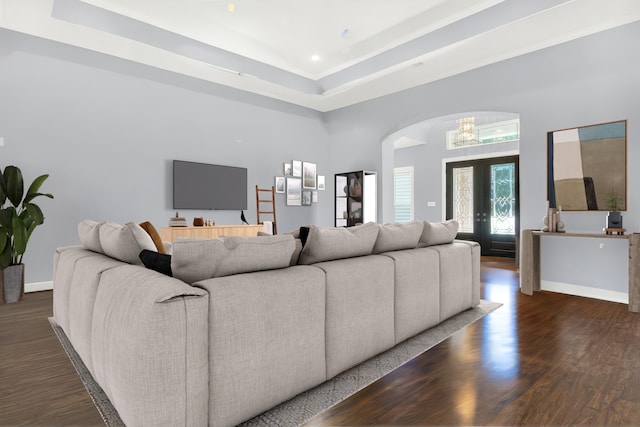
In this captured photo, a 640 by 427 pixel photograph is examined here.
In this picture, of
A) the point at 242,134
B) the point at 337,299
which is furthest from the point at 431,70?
the point at 337,299

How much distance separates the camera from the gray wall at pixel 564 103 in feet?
12.7

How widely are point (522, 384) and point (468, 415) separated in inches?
19.9

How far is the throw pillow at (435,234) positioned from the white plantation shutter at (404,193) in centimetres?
565

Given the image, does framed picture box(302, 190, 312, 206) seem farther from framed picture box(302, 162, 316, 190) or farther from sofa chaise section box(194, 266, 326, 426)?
sofa chaise section box(194, 266, 326, 426)

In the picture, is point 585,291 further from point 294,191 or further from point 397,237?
point 294,191

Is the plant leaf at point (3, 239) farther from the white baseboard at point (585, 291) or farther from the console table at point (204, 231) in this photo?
the white baseboard at point (585, 291)

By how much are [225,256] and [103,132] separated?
13.3 ft

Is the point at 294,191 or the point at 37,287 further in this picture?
the point at 294,191

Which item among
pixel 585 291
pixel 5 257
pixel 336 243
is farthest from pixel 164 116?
pixel 585 291

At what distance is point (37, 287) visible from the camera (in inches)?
166

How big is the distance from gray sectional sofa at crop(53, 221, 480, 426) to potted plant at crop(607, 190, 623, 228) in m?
2.60

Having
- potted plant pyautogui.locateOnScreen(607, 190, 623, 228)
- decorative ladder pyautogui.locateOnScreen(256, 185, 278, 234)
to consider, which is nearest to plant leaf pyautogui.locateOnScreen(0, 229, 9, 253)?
decorative ladder pyautogui.locateOnScreen(256, 185, 278, 234)

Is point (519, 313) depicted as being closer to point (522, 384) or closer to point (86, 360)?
point (522, 384)

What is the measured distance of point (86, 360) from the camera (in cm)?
192
